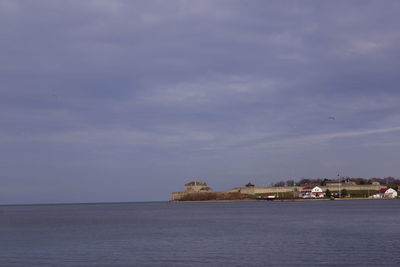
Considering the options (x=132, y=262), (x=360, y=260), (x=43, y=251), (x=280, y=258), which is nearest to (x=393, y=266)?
(x=360, y=260)

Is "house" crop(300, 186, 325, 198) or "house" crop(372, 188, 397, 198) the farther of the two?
"house" crop(300, 186, 325, 198)

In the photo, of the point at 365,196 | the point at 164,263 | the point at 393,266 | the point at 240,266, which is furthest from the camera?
the point at 365,196

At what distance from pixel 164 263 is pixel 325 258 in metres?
9.56

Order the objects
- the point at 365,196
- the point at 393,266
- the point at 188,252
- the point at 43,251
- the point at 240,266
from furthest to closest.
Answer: the point at 365,196 < the point at 43,251 < the point at 188,252 < the point at 240,266 < the point at 393,266

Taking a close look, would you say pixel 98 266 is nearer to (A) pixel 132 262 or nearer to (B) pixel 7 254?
(A) pixel 132 262

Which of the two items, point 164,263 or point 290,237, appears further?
point 290,237

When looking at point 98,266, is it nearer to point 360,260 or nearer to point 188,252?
point 188,252

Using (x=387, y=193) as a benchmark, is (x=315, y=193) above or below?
above

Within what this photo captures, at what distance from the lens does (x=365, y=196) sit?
646 ft

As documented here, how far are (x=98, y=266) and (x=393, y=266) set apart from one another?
16218 mm

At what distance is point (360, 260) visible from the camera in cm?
2964

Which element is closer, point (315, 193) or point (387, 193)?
point (387, 193)

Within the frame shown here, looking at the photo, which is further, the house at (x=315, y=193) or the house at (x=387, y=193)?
the house at (x=315, y=193)

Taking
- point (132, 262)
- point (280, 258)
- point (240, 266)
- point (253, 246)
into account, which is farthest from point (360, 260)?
point (132, 262)
